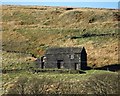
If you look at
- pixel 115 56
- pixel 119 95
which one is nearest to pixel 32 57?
pixel 115 56

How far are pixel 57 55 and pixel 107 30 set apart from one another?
71.4 ft

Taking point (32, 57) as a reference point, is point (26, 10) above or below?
above

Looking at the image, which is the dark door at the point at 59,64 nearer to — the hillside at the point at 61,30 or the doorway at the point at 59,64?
the doorway at the point at 59,64

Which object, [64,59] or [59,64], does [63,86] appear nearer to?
[64,59]

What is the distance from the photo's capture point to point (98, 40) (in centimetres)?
7175

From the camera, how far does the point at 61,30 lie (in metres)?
82.2

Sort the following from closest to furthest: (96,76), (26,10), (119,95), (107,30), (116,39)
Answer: (119,95) → (96,76) → (116,39) → (107,30) → (26,10)

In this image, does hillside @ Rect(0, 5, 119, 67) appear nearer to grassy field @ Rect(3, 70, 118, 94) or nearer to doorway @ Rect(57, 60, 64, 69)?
doorway @ Rect(57, 60, 64, 69)

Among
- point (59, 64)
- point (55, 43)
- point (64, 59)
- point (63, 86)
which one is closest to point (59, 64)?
point (59, 64)

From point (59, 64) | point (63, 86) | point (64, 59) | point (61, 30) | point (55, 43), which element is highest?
point (61, 30)

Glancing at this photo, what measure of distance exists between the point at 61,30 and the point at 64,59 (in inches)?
962

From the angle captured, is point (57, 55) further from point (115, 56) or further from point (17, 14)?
point (17, 14)

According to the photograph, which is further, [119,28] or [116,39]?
[119,28]

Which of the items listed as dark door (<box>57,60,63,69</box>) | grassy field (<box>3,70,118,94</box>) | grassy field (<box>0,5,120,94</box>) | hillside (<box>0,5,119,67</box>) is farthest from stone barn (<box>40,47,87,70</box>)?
grassy field (<box>3,70,118,94</box>)
